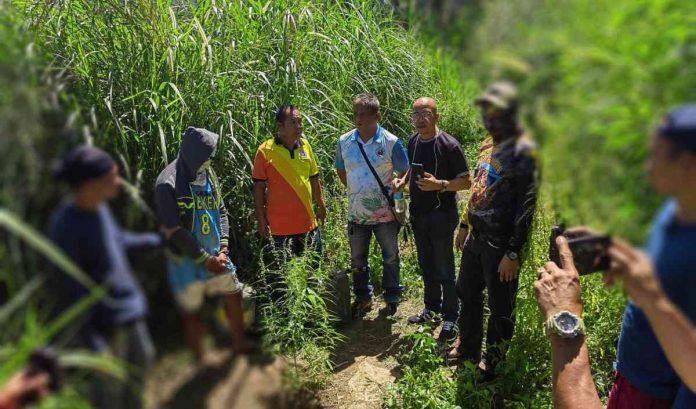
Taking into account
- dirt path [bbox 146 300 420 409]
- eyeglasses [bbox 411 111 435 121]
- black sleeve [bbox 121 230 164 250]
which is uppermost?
eyeglasses [bbox 411 111 435 121]

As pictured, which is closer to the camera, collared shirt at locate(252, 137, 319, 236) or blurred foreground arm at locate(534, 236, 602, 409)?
blurred foreground arm at locate(534, 236, 602, 409)

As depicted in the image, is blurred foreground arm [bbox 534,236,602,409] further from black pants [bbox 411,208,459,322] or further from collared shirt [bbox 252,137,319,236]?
collared shirt [bbox 252,137,319,236]

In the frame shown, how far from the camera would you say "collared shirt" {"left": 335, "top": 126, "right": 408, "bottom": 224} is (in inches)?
159

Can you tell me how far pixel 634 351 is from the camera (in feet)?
5.56

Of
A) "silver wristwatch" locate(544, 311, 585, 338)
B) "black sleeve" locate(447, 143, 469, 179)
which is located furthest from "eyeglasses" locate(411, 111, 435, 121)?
"silver wristwatch" locate(544, 311, 585, 338)

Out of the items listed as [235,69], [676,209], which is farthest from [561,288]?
[235,69]

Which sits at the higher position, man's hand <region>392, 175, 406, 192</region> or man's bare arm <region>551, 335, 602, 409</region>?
man's hand <region>392, 175, 406, 192</region>

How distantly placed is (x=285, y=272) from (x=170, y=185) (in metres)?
1.12

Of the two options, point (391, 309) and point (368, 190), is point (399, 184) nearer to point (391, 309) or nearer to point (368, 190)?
point (368, 190)

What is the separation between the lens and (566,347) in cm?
183

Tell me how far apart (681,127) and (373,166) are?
3.36m

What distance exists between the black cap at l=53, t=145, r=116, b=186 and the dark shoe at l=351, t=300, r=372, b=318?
365 cm

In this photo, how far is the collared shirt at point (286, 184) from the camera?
12.7 feet

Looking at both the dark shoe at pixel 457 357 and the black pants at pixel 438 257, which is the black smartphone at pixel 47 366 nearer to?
the dark shoe at pixel 457 357
